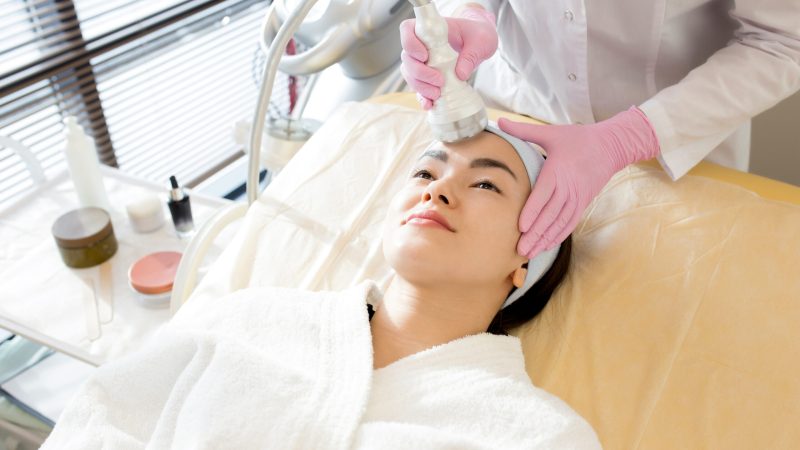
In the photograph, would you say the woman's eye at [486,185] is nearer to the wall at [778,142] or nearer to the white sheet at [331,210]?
the white sheet at [331,210]

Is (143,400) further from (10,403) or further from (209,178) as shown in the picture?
(209,178)

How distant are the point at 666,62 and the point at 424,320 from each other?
0.69 m

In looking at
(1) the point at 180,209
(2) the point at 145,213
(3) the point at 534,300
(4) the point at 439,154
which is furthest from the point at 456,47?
(2) the point at 145,213

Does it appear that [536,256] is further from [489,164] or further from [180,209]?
[180,209]

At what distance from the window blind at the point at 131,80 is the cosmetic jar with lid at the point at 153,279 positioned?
46 centimetres

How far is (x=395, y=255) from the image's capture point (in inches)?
44.9

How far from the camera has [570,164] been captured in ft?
3.84

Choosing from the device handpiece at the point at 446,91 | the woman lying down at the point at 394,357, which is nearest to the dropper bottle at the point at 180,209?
the woman lying down at the point at 394,357

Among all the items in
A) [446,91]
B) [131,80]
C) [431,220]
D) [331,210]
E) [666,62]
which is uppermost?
[446,91]

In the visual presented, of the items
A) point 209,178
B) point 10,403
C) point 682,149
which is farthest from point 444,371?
point 209,178

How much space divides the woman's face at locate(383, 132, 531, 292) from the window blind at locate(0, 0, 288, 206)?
A: 819 mm

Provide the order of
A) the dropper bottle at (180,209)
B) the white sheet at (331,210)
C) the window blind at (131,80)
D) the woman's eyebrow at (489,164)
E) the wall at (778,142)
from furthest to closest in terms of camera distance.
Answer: the window blind at (131,80), the wall at (778,142), the dropper bottle at (180,209), the white sheet at (331,210), the woman's eyebrow at (489,164)

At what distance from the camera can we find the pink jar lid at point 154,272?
60.1 inches

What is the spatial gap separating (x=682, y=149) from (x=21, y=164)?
2.07 meters
